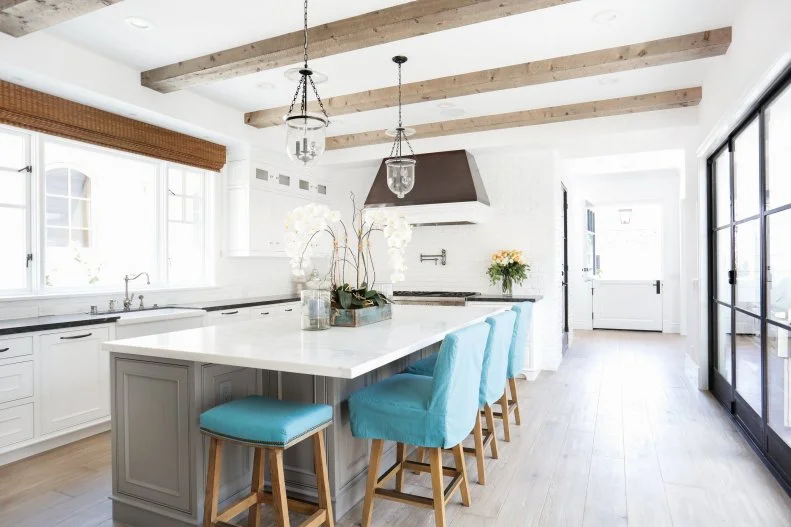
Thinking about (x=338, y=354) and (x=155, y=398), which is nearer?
(x=338, y=354)

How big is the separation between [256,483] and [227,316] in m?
2.73

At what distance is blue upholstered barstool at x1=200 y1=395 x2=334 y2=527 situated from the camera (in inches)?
73.7

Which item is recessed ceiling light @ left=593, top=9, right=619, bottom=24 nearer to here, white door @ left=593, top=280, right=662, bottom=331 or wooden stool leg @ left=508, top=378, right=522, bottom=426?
wooden stool leg @ left=508, top=378, right=522, bottom=426

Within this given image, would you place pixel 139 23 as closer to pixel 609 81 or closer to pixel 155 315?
pixel 155 315

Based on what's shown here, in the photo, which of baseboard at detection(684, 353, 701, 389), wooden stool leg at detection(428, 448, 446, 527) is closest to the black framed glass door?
baseboard at detection(684, 353, 701, 389)

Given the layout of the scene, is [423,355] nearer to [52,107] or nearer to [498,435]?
[498,435]

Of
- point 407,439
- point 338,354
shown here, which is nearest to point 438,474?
point 407,439

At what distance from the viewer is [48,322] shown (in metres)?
3.37

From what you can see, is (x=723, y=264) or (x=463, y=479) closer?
(x=463, y=479)

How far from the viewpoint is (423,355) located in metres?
3.64

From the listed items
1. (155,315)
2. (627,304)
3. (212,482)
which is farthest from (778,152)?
(627,304)

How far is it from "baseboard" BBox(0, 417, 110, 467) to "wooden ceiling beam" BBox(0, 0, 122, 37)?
2.57 m

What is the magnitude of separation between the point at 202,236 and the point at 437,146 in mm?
Answer: 2886

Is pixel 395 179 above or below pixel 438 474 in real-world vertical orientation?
above
